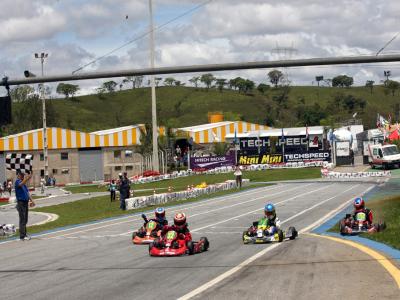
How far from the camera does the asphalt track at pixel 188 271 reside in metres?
9.43

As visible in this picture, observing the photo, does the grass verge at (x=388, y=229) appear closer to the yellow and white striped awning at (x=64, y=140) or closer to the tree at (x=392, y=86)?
the yellow and white striped awning at (x=64, y=140)

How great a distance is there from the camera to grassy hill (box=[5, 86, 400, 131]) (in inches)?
6166

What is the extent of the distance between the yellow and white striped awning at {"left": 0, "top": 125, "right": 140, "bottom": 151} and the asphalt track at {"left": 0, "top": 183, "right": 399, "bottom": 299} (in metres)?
62.7

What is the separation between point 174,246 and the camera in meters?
14.7

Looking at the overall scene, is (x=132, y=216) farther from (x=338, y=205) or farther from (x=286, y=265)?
(x=286, y=265)

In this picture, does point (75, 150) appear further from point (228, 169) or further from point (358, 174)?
point (358, 174)

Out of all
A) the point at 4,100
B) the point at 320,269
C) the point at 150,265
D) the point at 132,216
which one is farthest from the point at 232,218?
the point at 320,269

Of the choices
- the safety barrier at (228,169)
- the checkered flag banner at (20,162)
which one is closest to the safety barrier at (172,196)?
the checkered flag banner at (20,162)

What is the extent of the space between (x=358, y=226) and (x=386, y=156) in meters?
42.6

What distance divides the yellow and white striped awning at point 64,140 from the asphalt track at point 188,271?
2469 inches

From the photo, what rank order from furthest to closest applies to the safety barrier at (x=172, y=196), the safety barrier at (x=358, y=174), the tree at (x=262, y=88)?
the tree at (x=262, y=88)
the safety barrier at (x=358, y=174)
the safety barrier at (x=172, y=196)

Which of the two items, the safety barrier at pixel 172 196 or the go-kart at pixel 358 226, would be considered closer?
the go-kart at pixel 358 226

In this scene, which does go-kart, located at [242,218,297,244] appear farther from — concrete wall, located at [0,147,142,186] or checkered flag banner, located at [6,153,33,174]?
concrete wall, located at [0,147,142,186]

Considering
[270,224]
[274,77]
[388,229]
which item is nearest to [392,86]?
[274,77]
